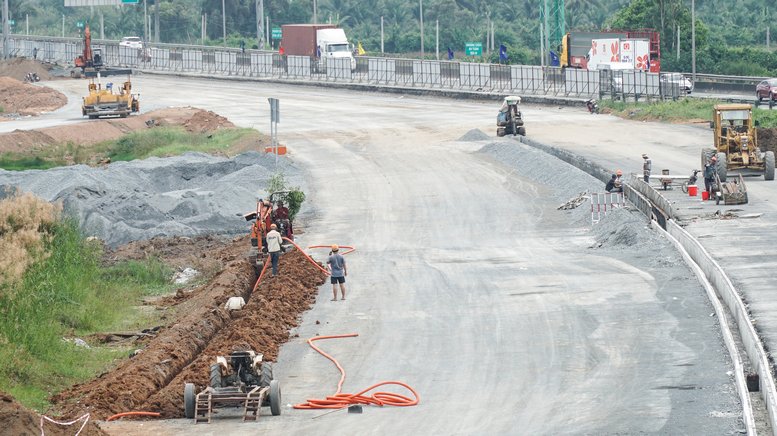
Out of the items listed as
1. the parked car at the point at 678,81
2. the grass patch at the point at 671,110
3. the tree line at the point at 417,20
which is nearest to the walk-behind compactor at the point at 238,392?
the grass patch at the point at 671,110

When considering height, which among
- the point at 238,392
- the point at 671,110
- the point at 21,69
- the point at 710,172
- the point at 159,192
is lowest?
the point at 238,392

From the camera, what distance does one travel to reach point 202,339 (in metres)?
27.3

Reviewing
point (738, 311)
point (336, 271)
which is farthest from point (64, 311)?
point (738, 311)

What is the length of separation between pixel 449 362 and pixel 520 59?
307 feet

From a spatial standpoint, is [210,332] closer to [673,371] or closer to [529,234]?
[673,371]

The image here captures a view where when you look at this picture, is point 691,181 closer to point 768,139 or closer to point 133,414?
point 768,139

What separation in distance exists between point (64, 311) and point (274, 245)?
17.1 feet

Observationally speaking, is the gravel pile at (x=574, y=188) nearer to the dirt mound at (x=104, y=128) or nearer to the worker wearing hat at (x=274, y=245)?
the worker wearing hat at (x=274, y=245)

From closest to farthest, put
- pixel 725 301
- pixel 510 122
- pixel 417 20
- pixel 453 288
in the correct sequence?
pixel 725 301, pixel 453 288, pixel 510 122, pixel 417 20

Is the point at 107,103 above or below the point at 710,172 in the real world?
above

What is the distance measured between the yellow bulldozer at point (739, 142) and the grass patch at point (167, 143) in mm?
23955

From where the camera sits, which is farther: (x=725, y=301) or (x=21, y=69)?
(x=21, y=69)

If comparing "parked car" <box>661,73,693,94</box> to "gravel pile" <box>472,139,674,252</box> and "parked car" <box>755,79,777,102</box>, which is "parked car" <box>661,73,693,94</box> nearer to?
"parked car" <box>755,79,777,102</box>

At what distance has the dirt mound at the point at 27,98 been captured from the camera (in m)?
83.6
